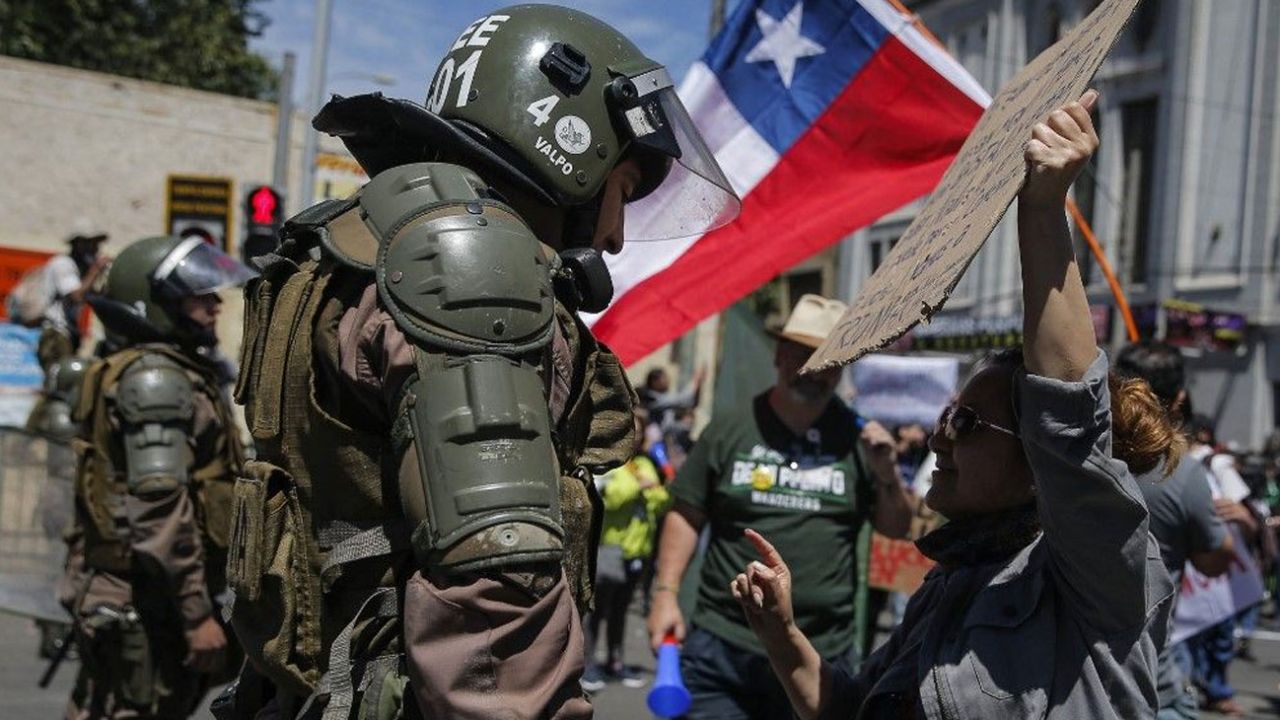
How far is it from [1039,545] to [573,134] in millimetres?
1053

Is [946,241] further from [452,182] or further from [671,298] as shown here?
[671,298]

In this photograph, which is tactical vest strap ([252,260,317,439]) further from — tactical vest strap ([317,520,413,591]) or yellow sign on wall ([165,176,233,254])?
yellow sign on wall ([165,176,233,254])

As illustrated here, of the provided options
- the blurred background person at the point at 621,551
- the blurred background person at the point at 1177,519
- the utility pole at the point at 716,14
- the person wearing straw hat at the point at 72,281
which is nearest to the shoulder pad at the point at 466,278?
the blurred background person at the point at 1177,519

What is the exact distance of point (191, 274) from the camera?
17.6 feet

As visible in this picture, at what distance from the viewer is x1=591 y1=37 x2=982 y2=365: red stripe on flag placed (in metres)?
5.34

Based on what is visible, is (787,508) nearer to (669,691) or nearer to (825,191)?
(669,691)

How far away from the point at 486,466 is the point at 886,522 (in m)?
3.41

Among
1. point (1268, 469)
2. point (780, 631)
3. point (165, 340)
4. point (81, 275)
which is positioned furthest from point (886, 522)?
point (1268, 469)

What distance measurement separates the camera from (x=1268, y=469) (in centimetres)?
1719

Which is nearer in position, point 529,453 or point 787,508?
point 529,453

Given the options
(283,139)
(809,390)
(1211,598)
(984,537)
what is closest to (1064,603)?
(984,537)

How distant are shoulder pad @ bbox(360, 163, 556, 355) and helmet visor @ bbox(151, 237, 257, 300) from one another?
340 cm

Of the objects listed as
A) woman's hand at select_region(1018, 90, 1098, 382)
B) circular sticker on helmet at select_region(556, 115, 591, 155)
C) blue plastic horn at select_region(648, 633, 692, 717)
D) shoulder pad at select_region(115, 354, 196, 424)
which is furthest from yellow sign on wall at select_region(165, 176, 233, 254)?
woman's hand at select_region(1018, 90, 1098, 382)

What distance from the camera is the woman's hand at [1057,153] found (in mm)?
2057
